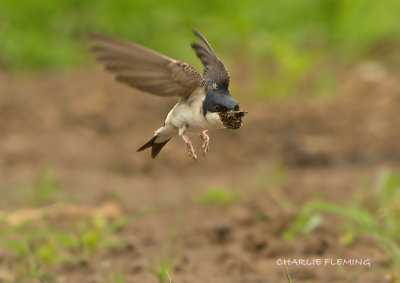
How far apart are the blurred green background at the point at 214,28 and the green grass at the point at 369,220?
409cm

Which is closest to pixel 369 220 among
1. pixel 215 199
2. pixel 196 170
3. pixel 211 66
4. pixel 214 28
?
pixel 215 199

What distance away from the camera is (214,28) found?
31.6 feet

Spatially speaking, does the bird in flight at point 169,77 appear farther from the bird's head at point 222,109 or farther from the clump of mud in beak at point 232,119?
the clump of mud in beak at point 232,119

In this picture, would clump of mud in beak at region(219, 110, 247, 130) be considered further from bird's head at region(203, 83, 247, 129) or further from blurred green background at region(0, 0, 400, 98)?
blurred green background at region(0, 0, 400, 98)

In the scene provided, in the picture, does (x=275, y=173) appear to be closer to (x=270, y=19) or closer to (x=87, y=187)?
(x=87, y=187)

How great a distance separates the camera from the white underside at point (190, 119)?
2397 mm

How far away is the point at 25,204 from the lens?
17.2 feet

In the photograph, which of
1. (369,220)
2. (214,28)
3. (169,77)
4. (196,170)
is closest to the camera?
(169,77)

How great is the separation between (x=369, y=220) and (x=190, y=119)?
1.80 m

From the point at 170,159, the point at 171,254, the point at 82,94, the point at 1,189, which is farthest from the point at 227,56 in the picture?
the point at 171,254

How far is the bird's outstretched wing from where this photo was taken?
2.61 meters

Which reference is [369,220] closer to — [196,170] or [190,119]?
[190,119]

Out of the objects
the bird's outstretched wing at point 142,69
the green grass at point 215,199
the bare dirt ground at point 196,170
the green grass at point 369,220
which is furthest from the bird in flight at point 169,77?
the green grass at point 215,199

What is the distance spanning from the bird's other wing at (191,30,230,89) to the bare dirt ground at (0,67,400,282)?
48.6 inches
